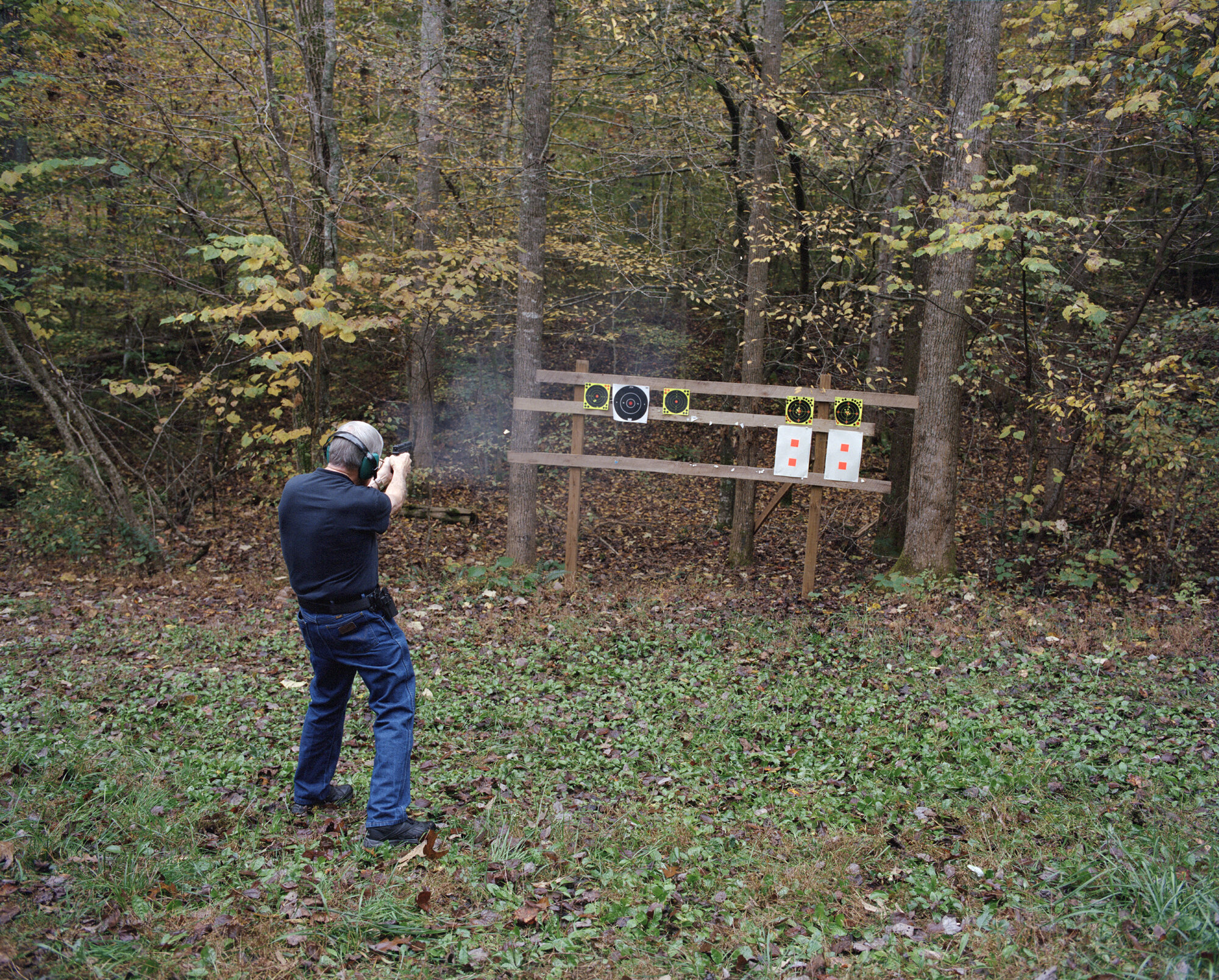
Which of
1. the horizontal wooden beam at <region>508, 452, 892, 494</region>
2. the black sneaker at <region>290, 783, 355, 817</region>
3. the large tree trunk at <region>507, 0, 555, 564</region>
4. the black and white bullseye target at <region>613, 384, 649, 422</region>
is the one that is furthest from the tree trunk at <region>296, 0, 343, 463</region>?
the black sneaker at <region>290, 783, 355, 817</region>

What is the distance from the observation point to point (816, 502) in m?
8.53

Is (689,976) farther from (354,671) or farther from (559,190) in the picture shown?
(559,190)

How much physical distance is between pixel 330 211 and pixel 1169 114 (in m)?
7.29

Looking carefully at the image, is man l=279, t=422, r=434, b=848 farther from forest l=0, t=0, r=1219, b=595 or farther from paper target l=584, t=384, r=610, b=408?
paper target l=584, t=384, r=610, b=408

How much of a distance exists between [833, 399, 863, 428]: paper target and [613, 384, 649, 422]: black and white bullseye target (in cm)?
198

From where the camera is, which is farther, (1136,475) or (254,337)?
(1136,475)

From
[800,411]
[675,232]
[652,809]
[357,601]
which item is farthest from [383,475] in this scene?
[675,232]

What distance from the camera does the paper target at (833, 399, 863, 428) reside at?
27.2 feet

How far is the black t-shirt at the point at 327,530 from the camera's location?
3.77 m

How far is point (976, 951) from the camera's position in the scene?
2.98 meters

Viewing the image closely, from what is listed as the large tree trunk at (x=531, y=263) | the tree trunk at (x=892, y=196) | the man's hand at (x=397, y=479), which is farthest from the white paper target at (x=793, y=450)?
the man's hand at (x=397, y=479)

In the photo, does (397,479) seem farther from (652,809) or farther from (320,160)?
(320,160)

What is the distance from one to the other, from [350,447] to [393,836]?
186cm

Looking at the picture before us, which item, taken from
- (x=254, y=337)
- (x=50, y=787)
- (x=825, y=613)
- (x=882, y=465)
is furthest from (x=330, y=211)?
(x=882, y=465)
